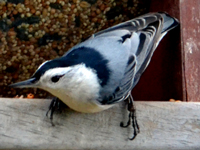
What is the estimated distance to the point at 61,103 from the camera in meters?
1.44

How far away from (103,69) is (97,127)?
20cm

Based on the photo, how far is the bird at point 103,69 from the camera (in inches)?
51.0

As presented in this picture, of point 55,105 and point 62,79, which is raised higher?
point 62,79

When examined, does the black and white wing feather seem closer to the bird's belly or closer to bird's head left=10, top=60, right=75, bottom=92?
the bird's belly

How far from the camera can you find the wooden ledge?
53.7 inches

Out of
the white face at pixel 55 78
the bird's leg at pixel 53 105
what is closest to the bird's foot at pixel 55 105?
the bird's leg at pixel 53 105

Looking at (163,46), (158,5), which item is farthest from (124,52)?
(158,5)

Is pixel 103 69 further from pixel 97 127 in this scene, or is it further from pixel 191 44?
pixel 191 44

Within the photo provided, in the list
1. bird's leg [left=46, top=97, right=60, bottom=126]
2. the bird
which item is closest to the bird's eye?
the bird

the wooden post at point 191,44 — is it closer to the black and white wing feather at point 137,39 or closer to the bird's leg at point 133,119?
the black and white wing feather at point 137,39

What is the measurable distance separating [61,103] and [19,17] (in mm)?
483

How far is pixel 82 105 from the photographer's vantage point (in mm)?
1353

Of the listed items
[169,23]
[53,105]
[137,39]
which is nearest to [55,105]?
[53,105]

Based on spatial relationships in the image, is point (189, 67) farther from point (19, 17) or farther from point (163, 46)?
point (19, 17)
